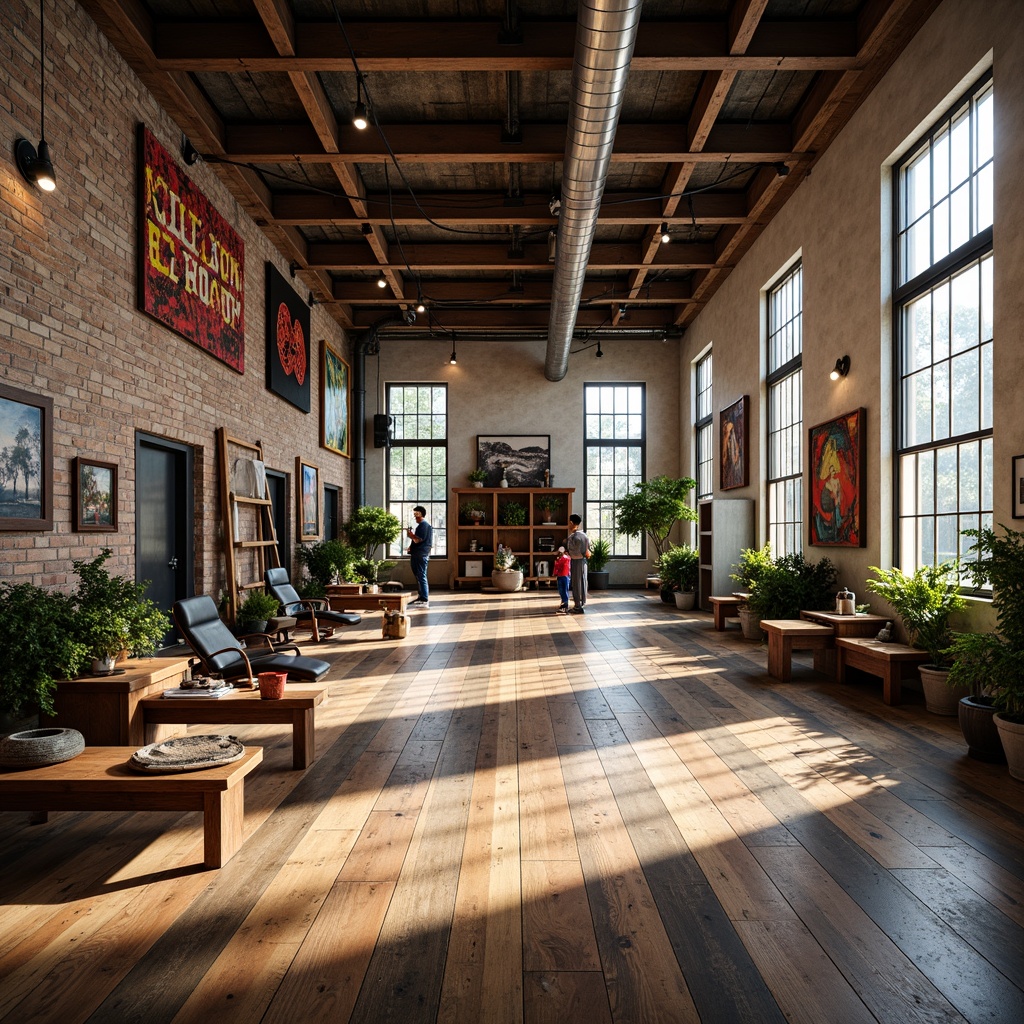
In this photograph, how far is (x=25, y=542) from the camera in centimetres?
464

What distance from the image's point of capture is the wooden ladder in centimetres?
788

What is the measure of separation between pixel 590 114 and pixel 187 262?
13.1 feet

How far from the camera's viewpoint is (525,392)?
50.5ft

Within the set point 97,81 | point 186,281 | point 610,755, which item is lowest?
point 610,755

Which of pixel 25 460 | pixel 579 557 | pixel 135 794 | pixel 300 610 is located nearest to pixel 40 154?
pixel 25 460

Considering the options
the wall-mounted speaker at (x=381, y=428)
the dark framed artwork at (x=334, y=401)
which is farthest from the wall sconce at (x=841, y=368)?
the wall-mounted speaker at (x=381, y=428)

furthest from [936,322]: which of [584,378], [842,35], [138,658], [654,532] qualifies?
[584,378]

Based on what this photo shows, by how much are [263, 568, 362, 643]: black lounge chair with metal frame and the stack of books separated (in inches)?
162

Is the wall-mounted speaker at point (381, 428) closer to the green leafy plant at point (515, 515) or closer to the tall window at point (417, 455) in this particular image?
the tall window at point (417, 455)

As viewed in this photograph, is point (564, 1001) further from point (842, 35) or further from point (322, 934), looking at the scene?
point (842, 35)

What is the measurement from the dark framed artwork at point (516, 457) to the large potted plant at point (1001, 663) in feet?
37.8

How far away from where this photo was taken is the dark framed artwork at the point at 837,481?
688 cm

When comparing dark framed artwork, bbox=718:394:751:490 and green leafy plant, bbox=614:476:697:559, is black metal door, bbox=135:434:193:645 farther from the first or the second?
green leafy plant, bbox=614:476:697:559

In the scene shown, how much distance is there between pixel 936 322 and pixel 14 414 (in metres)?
6.69
